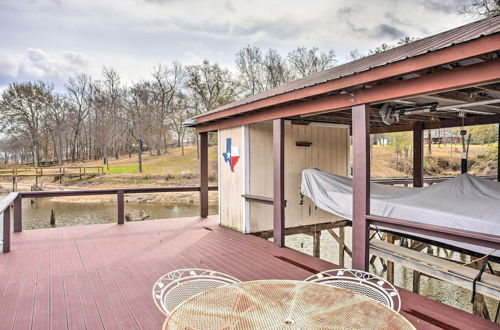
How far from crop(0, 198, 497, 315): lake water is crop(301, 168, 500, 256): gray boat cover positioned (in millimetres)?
3381

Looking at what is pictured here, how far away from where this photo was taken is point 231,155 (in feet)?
19.7

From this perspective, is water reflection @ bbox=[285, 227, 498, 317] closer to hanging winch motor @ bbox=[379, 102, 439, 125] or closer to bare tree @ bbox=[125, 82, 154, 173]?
hanging winch motor @ bbox=[379, 102, 439, 125]

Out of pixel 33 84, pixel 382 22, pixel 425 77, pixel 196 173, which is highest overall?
pixel 382 22

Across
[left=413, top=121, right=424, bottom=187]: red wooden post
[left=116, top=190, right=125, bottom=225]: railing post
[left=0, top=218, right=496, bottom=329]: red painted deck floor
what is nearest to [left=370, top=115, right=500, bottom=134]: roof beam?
[left=413, top=121, right=424, bottom=187]: red wooden post

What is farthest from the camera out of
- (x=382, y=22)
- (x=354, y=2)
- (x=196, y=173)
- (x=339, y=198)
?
(x=196, y=173)

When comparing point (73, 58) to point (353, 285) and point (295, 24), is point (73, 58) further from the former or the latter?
point (353, 285)

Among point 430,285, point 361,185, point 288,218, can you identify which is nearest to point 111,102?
point 288,218

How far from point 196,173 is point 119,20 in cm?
1136

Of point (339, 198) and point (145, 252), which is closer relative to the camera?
point (145, 252)

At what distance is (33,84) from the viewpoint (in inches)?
1123

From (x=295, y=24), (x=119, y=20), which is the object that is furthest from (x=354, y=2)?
(x=119, y=20)

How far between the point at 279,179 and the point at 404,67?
2397mm

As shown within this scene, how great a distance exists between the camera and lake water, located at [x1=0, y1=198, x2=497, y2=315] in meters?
7.11

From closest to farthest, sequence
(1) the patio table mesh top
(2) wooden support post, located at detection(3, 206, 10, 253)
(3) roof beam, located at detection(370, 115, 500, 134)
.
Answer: (1) the patio table mesh top → (2) wooden support post, located at detection(3, 206, 10, 253) → (3) roof beam, located at detection(370, 115, 500, 134)
